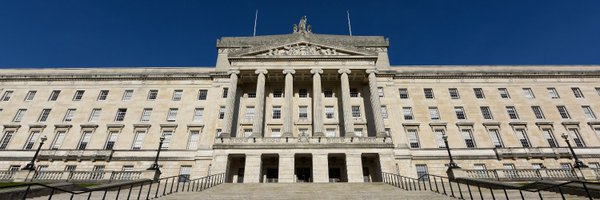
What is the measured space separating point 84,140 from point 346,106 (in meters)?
29.4

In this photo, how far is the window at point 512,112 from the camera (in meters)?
34.7

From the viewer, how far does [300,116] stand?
116ft

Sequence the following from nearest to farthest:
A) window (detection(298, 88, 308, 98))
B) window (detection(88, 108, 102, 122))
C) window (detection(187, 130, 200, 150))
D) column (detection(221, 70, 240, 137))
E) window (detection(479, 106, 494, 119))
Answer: column (detection(221, 70, 240, 137)), window (detection(187, 130, 200, 150)), window (detection(88, 108, 102, 122)), window (detection(479, 106, 494, 119)), window (detection(298, 88, 308, 98))

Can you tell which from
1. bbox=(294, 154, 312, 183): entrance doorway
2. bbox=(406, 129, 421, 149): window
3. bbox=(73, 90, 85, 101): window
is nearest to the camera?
bbox=(294, 154, 312, 183): entrance doorway

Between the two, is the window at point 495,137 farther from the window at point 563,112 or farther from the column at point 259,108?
the column at point 259,108

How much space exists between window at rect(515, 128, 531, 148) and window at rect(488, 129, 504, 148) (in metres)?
2.12

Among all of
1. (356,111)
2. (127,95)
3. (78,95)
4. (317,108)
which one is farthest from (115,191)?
(78,95)

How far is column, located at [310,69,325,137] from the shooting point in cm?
2989

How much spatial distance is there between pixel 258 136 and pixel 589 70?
44588mm

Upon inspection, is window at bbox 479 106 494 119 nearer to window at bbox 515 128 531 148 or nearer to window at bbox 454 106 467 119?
window at bbox 454 106 467 119

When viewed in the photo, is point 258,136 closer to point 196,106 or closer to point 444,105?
point 196,106

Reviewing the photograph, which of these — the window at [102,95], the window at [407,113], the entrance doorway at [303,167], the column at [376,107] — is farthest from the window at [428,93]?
the window at [102,95]

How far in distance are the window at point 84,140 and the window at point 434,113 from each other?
129ft

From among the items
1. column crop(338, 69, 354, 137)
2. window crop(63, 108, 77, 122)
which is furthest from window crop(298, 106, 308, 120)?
window crop(63, 108, 77, 122)
